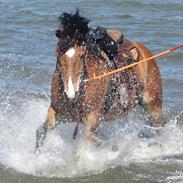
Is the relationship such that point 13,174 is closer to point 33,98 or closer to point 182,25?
point 33,98

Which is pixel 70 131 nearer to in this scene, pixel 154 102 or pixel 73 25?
pixel 154 102

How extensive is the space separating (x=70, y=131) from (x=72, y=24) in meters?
1.66

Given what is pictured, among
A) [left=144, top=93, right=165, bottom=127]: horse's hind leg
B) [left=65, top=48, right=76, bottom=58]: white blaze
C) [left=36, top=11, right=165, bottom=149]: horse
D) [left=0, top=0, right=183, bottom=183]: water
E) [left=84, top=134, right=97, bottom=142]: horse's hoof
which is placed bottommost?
[left=0, top=0, right=183, bottom=183]: water

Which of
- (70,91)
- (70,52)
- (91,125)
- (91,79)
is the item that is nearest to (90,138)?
(91,125)

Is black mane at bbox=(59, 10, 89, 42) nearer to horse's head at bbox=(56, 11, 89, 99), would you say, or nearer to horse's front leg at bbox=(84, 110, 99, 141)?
horse's head at bbox=(56, 11, 89, 99)

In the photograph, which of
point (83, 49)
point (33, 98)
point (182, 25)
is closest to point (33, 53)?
point (33, 98)

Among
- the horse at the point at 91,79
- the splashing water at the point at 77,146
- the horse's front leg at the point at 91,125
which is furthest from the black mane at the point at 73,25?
the splashing water at the point at 77,146

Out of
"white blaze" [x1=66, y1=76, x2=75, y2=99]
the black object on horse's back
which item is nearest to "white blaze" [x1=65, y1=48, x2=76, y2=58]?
"white blaze" [x1=66, y1=76, x2=75, y2=99]

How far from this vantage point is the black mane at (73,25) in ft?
20.2

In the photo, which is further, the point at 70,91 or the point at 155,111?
the point at 155,111

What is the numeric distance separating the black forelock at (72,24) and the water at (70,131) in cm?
126

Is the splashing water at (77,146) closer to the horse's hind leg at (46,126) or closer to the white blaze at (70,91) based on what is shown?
the horse's hind leg at (46,126)

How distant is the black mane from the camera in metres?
6.17

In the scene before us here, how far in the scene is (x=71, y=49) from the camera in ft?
19.8
